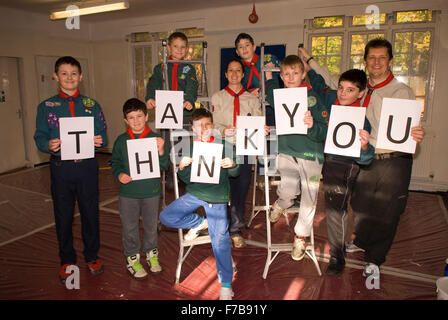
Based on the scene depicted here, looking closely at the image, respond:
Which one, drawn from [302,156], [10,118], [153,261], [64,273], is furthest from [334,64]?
[10,118]

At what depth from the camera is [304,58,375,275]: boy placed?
7.78ft

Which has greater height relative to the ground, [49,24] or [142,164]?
[49,24]

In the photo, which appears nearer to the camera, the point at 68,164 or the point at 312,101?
the point at 68,164

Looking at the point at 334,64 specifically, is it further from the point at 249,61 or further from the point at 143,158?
the point at 143,158

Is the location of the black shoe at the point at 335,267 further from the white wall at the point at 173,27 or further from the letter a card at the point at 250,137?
the white wall at the point at 173,27

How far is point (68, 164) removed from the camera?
2.44 meters

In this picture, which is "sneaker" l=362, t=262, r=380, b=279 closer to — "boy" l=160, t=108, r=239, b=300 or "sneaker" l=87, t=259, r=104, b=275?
"boy" l=160, t=108, r=239, b=300

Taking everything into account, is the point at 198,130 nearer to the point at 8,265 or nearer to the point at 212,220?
the point at 212,220

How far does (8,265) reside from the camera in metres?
2.92

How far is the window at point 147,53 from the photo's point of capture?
22.8 ft

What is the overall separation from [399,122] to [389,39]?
3.97 metres
